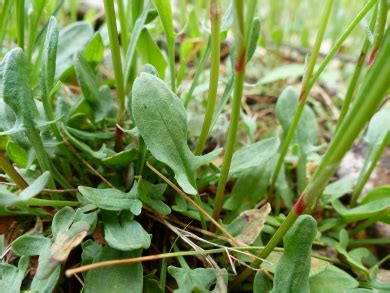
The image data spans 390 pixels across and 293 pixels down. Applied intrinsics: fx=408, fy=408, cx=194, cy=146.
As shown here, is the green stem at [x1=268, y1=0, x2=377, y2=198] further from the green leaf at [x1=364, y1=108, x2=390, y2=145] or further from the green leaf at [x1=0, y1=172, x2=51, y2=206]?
the green leaf at [x1=0, y1=172, x2=51, y2=206]

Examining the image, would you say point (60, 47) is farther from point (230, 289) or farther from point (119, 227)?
point (230, 289)

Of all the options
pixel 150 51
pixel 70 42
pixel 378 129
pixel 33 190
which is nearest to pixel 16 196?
pixel 33 190

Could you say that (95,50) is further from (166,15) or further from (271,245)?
(271,245)

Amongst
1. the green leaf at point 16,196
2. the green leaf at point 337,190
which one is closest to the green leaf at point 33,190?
the green leaf at point 16,196

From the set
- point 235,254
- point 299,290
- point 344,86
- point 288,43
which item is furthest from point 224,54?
point 299,290

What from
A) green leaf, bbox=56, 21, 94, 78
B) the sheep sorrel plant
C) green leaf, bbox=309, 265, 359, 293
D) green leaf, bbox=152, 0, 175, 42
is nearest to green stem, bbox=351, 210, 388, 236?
the sheep sorrel plant

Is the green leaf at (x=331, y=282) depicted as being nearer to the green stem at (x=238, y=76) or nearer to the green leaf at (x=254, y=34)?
the green stem at (x=238, y=76)
